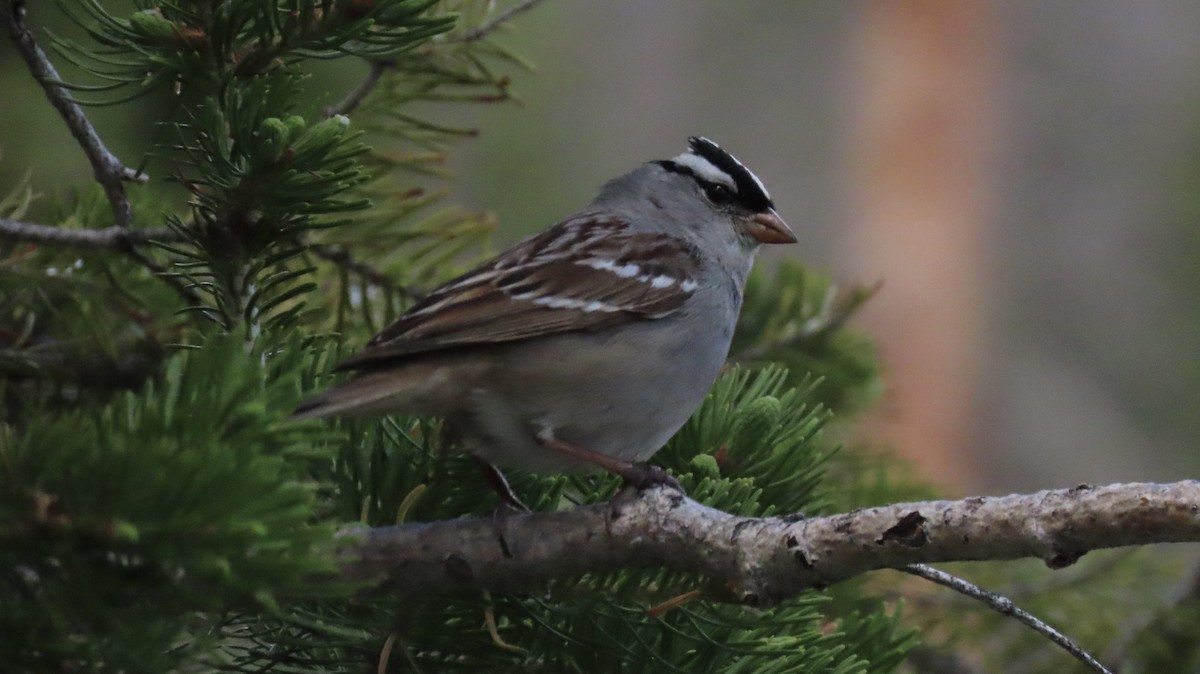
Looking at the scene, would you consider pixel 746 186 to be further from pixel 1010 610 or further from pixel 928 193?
pixel 928 193

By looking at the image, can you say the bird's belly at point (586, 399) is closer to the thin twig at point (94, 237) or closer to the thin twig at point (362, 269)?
the thin twig at point (362, 269)

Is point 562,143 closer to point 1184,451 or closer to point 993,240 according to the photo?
point 993,240

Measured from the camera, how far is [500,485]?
1347mm

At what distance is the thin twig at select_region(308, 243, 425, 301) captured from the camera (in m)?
1.68

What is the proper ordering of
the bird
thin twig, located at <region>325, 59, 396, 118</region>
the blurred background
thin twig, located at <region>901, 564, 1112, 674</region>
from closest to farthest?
thin twig, located at <region>901, 564, 1112, 674</region>
the bird
thin twig, located at <region>325, 59, 396, 118</region>
the blurred background

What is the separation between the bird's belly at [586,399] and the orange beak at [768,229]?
21.8 inches

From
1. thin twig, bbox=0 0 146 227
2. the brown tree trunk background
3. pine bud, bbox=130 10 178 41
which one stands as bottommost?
the brown tree trunk background

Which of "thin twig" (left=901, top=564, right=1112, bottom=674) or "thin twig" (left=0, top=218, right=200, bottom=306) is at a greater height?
"thin twig" (left=0, top=218, right=200, bottom=306)

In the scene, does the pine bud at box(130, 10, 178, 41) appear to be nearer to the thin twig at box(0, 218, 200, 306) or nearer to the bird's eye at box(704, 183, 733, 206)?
the thin twig at box(0, 218, 200, 306)

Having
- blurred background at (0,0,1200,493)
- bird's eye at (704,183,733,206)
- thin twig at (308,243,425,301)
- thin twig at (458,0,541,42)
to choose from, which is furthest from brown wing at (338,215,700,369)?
blurred background at (0,0,1200,493)

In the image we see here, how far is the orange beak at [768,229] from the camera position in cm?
214

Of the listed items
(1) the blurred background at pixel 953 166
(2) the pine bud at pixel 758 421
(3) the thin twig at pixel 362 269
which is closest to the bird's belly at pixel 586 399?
(2) the pine bud at pixel 758 421

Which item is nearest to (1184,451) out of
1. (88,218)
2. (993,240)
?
(993,240)

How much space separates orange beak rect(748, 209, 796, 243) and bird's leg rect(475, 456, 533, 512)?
91 centimetres
